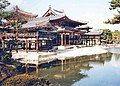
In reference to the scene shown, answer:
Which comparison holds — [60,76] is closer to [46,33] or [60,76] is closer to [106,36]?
[46,33]

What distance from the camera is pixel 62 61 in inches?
1175

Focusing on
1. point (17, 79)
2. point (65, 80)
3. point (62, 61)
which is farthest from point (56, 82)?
point (62, 61)

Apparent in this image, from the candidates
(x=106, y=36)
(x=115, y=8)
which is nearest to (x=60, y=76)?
(x=115, y=8)

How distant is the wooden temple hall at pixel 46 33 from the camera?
31.6 metres

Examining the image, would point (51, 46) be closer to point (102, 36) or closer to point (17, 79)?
point (17, 79)

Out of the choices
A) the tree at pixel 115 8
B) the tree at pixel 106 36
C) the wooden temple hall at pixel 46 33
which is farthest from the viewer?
the tree at pixel 106 36

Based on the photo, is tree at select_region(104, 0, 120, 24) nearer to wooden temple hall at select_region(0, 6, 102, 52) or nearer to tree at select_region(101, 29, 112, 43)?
wooden temple hall at select_region(0, 6, 102, 52)

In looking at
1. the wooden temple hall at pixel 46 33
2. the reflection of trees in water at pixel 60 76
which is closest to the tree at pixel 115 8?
the reflection of trees in water at pixel 60 76

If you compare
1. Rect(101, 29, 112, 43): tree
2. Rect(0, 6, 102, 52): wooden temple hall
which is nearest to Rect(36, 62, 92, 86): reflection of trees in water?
Rect(0, 6, 102, 52): wooden temple hall

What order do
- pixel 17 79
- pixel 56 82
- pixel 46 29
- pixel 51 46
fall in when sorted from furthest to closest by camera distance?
pixel 51 46 → pixel 46 29 → pixel 56 82 → pixel 17 79

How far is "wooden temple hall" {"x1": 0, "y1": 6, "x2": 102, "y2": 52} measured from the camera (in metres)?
31.6

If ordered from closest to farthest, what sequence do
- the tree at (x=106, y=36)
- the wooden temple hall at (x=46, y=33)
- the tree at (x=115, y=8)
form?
the tree at (x=115, y=8), the wooden temple hall at (x=46, y=33), the tree at (x=106, y=36)

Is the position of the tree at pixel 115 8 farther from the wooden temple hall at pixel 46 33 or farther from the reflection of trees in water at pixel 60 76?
the wooden temple hall at pixel 46 33

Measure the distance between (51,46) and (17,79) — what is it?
26.4m
